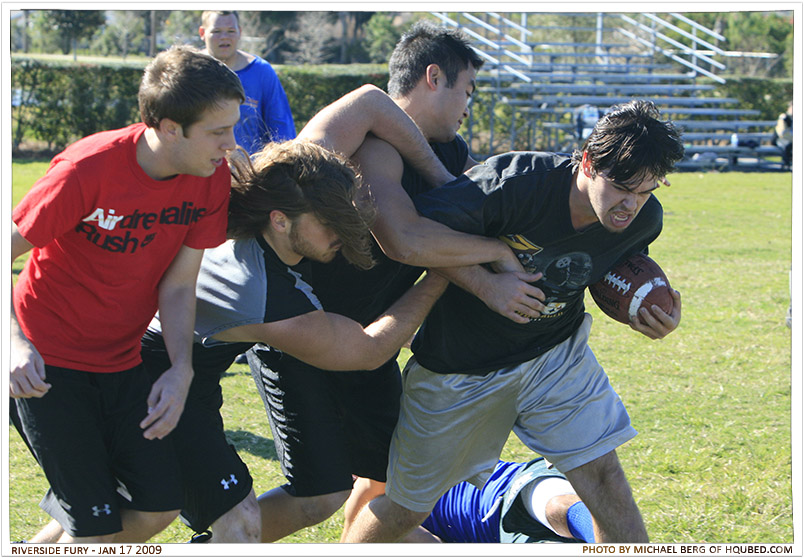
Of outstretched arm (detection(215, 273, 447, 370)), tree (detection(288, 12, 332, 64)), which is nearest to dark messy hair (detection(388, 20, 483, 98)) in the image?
outstretched arm (detection(215, 273, 447, 370))

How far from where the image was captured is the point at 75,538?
2834mm

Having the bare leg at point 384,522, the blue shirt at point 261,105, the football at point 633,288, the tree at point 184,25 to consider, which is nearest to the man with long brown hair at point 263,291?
the bare leg at point 384,522

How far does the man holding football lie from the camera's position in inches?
122

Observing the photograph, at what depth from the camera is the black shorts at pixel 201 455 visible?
3006 mm

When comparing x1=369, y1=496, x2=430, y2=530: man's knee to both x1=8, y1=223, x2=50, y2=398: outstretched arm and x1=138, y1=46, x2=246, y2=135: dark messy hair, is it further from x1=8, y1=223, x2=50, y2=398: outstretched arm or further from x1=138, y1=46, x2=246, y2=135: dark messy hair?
x1=138, y1=46, x2=246, y2=135: dark messy hair

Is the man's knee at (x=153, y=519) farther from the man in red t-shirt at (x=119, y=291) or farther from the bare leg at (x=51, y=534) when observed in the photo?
the bare leg at (x=51, y=534)

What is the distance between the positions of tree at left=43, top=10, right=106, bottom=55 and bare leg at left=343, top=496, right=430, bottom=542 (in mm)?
33058

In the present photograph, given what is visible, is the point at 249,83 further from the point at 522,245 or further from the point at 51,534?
the point at 51,534

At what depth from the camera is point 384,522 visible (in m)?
3.61

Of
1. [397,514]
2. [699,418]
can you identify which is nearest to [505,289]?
[397,514]

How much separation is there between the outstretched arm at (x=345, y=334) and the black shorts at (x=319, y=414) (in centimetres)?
35

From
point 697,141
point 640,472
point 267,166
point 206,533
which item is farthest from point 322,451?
point 697,141

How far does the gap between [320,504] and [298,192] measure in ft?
4.10

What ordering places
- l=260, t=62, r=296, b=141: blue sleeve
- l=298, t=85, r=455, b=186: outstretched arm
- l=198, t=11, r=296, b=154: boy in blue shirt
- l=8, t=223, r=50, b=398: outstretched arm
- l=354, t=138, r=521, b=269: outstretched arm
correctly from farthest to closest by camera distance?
l=260, t=62, r=296, b=141: blue sleeve
l=198, t=11, r=296, b=154: boy in blue shirt
l=298, t=85, r=455, b=186: outstretched arm
l=354, t=138, r=521, b=269: outstretched arm
l=8, t=223, r=50, b=398: outstretched arm
